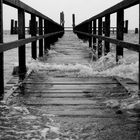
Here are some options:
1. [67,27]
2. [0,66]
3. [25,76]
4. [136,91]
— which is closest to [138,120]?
[136,91]

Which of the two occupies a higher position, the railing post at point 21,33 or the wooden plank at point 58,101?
the railing post at point 21,33

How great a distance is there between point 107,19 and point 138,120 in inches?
168

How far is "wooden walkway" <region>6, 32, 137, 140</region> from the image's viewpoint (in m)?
2.46

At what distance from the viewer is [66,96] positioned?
12.2 ft

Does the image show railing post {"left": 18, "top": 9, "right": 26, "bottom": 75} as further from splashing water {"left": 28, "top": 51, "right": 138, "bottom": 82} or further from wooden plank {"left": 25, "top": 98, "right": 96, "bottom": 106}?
wooden plank {"left": 25, "top": 98, "right": 96, "bottom": 106}

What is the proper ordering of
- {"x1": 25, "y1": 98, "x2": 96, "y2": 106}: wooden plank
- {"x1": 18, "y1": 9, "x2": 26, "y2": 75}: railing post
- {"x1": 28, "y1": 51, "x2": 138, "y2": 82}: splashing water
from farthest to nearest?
{"x1": 28, "y1": 51, "x2": 138, "y2": 82}: splashing water
{"x1": 18, "y1": 9, "x2": 26, "y2": 75}: railing post
{"x1": 25, "y1": 98, "x2": 96, "y2": 106}: wooden plank

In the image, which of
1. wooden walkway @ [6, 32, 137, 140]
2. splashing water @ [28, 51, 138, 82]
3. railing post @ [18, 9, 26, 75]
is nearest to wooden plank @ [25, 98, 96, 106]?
wooden walkway @ [6, 32, 137, 140]

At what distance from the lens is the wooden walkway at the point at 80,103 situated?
2.46 metres

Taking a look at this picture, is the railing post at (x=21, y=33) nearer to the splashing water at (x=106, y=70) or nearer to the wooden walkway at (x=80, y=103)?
the wooden walkway at (x=80, y=103)

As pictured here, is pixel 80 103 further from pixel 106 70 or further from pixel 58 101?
pixel 106 70

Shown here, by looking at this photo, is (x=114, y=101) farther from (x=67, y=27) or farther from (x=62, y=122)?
(x=67, y=27)

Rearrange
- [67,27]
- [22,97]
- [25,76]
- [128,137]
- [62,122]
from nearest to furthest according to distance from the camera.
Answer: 1. [128,137]
2. [62,122]
3. [22,97]
4. [25,76]
5. [67,27]

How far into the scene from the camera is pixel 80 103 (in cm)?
337

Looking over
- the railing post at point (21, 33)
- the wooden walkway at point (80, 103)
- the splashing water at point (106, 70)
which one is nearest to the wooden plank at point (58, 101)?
the wooden walkway at point (80, 103)
